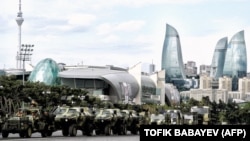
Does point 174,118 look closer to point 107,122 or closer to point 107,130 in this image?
point 107,122

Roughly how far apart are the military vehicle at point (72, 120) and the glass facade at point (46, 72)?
413 ft

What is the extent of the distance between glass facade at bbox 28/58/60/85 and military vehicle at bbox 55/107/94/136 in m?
126

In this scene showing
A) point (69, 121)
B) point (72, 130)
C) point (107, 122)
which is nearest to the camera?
point (69, 121)

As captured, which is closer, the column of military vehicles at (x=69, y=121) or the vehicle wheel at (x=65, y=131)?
the column of military vehicles at (x=69, y=121)

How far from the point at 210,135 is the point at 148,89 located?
184078 millimetres

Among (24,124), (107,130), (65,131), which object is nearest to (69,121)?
(65,131)

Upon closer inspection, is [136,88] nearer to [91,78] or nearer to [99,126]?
[91,78]

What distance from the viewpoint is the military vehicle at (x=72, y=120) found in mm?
36562

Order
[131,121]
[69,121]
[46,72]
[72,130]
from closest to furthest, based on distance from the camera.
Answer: [69,121] < [72,130] < [131,121] < [46,72]

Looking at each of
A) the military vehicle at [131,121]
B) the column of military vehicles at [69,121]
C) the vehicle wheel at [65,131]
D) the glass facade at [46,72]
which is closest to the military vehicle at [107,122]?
the column of military vehicles at [69,121]

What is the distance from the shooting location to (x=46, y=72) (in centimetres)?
16762

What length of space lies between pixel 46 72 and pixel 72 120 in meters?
132

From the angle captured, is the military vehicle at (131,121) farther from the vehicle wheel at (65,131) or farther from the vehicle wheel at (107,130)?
the vehicle wheel at (65,131)

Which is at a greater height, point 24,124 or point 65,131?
point 24,124
